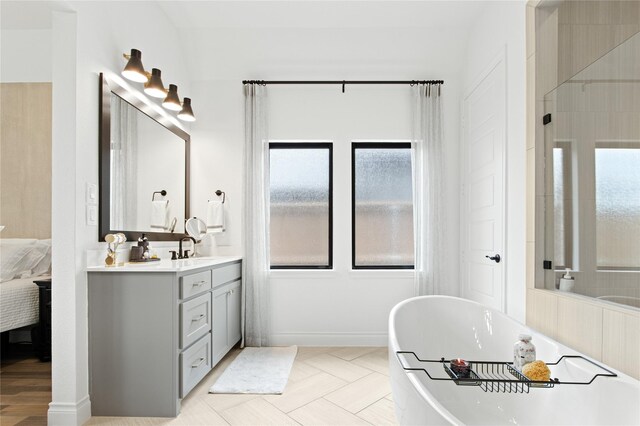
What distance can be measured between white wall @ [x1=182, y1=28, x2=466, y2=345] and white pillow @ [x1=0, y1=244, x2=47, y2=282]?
1302mm

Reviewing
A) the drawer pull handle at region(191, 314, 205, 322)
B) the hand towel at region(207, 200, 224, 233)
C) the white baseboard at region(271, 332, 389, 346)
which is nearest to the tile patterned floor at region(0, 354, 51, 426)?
the drawer pull handle at region(191, 314, 205, 322)

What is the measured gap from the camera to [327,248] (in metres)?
3.67

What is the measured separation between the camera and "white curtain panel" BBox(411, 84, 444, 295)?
3.42m

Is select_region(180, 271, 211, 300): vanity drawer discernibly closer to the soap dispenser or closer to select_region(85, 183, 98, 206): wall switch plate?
select_region(85, 183, 98, 206): wall switch plate

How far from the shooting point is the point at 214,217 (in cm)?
350

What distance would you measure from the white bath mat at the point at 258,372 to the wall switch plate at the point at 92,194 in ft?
4.70

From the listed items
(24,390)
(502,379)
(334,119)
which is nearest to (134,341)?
(24,390)

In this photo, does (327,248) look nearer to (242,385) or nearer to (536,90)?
(242,385)

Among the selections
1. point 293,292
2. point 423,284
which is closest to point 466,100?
point 423,284

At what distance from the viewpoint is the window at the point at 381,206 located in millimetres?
3648

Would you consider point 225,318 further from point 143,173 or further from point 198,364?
point 143,173

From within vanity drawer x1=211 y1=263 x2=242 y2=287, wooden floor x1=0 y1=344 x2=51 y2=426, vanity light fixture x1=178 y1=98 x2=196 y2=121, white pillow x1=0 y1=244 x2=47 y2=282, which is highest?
vanity light fixture x1=178 y1=98 x2=196 y2=121

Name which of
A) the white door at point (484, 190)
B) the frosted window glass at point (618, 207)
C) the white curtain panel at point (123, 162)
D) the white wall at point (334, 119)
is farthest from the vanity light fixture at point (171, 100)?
the frosted window glass at point (618, 207)

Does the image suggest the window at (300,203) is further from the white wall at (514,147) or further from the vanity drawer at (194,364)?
the white wall at (514,147)
